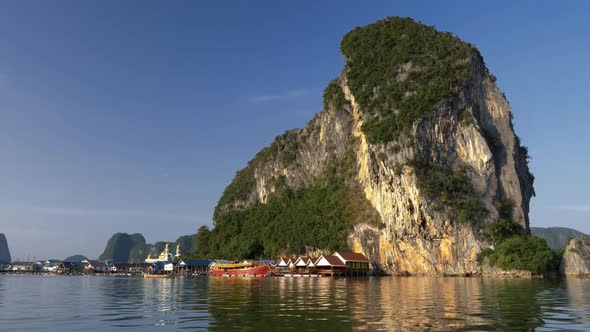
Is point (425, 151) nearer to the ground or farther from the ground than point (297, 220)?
farther from the ground

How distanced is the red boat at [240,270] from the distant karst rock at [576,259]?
165 feet

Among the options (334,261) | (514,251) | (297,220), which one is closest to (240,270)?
(334,261)

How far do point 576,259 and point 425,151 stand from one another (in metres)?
31.6

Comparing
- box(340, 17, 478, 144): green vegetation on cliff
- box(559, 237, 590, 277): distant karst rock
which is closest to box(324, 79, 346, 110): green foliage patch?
box(340, 17, 478, 144): green vegetation on cliff

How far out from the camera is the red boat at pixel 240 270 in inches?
3354

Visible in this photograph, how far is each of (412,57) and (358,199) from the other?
34324 mm

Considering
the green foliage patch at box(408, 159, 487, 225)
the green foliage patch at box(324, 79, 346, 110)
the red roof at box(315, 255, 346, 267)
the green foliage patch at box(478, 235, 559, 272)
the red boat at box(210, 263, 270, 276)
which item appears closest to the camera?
the green foliage patch at box(478, 235, 559, 272)

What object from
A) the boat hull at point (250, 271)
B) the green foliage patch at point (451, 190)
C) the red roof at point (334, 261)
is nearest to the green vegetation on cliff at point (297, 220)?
the red roof at point (334, 261)

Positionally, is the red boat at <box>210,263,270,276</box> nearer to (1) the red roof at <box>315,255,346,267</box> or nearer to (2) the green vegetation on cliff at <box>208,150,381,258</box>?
(1) the red roof at <box>315,255,346,267</box>

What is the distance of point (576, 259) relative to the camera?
74750 millimetres

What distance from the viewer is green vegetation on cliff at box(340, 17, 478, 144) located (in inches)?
3725

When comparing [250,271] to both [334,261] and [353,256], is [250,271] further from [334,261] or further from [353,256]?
[353,256]

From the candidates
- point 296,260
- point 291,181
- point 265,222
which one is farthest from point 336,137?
point 296,260

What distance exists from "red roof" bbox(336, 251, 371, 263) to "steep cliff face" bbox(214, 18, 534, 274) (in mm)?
1894
